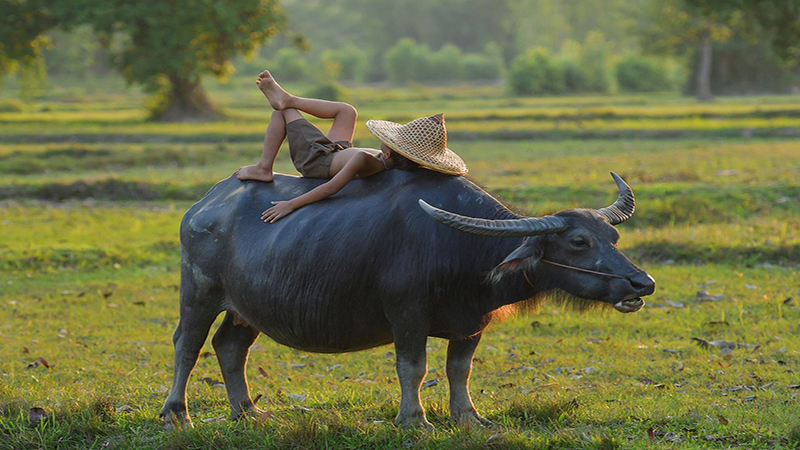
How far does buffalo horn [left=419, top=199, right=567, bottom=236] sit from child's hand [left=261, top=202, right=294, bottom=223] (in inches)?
38.6

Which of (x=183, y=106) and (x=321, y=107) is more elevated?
(x=321, y=107)

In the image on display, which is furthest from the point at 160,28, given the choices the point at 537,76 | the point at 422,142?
the point at 422,142

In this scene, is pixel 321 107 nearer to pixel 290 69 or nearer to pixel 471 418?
pixel 471 418

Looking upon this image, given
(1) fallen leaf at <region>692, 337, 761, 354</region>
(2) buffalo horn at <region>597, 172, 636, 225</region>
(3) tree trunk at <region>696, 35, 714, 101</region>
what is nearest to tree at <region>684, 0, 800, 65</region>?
(1) fallen leaf at <region>692, 337, 761, 354</region>

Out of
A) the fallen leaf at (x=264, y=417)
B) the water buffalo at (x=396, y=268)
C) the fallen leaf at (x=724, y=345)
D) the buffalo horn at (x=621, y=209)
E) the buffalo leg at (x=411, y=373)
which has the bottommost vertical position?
the fallen leaf at (x=724, y=345)

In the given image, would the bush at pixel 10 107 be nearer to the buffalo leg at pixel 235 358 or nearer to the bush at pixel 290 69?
the bush at pixel 290 69

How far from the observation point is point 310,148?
5336 mm

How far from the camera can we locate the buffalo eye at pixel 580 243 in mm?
4672

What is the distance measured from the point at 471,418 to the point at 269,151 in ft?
6.47

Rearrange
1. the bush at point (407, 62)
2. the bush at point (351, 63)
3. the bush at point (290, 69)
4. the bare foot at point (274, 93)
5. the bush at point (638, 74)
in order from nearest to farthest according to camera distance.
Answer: the bare foot at point (274, 93)
the bush at point (638, 74)
the bush at point (290, 69)
the bush at point (407, 62)
the bush at point (351, 63)

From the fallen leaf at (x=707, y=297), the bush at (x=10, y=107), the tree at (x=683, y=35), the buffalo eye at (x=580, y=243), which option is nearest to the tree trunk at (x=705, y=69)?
the tree at (x=683, y=35)

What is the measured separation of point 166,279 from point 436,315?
6.03 metres

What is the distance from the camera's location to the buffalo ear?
4602 millimetres

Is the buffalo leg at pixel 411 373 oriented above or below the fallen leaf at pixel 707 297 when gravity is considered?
above
